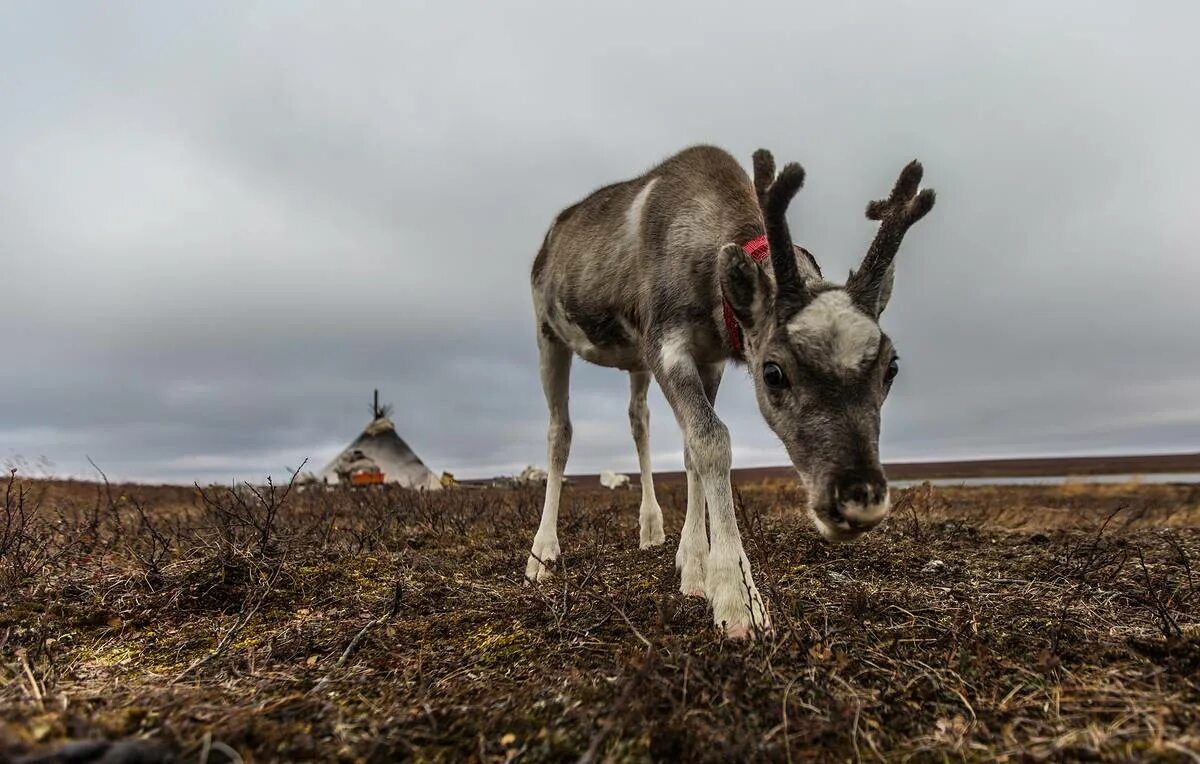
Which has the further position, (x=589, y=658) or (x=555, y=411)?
(x=555, y=411)

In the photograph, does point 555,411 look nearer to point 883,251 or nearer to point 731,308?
point 731,308

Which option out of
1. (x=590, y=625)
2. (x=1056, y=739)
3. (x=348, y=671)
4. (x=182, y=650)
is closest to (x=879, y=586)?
(x=590, y=625)

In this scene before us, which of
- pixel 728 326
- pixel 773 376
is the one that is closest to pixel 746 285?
pixel 728 326

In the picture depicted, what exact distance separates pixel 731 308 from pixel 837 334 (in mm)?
794

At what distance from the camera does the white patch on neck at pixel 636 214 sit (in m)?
5.43

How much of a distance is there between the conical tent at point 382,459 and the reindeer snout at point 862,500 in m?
23.4

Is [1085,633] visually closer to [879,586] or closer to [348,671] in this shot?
[879,586]

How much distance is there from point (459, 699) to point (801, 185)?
2930mm

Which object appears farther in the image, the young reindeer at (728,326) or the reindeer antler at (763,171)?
the reindeer antler at (763,171)

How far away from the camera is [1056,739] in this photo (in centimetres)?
209

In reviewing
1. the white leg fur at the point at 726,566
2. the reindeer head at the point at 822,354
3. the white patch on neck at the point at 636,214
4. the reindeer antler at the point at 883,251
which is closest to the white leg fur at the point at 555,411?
the white patch on neck at the point at 636,214

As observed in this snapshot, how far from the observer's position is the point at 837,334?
347 centimetres

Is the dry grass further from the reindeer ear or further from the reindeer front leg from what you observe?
the reindeer ear

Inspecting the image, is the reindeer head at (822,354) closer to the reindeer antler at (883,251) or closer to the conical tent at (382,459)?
the reindeer antler at (883,251)
